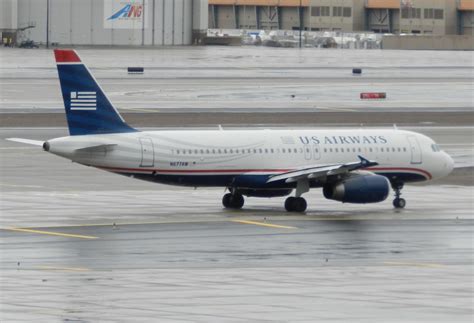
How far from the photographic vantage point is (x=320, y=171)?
49.3 m

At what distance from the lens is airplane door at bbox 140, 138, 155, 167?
4894cm

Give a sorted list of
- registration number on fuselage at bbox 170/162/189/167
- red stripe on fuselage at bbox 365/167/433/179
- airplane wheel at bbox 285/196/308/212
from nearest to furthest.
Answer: registration number on fuselage at bbox 170/162/189/167 < airplane wheel at bbox 285/196/308/212 < red stripe on fuselage at bbox 365/167/433/179

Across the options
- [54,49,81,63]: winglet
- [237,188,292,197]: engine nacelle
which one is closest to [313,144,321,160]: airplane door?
[237,188,292,197]: engine nacelle

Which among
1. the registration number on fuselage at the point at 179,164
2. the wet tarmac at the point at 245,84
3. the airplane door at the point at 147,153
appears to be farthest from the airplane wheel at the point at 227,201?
the wet tarmac at the point at 245,84

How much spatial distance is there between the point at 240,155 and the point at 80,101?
6.25 meters

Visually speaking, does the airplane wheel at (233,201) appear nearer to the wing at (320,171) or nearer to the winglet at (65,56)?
the wing at (320,171)

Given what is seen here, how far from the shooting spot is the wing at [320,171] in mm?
48531

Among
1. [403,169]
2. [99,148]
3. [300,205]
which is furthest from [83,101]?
[403,169]

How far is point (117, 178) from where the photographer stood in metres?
62.2

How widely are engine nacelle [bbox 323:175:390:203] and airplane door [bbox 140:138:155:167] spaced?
676 cm

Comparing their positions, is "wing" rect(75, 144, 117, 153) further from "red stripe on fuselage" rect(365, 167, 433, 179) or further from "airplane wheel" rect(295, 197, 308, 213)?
"red stripe on fuselage" rect(365, 167, 433, 179)

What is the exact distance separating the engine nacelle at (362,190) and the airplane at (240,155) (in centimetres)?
4

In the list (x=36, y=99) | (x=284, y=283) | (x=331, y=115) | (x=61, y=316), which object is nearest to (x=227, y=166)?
(x=284, y=283)

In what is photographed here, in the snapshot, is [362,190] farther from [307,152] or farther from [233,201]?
[233,201]
